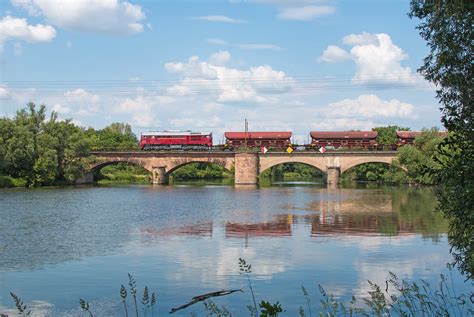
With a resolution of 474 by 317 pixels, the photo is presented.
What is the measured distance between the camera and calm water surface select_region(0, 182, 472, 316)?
15.1 metres

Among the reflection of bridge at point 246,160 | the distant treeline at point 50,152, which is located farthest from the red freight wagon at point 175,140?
the distant treeline at point 50,152

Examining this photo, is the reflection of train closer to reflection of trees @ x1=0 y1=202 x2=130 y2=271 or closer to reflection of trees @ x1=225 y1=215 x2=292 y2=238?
reflection of trees @ x1=0 y1=202 x2=130 y2=271

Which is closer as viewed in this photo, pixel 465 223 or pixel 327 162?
pixel 465 223

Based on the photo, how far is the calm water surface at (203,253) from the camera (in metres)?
15.1

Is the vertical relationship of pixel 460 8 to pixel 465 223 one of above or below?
above

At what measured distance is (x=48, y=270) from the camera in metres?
17.9

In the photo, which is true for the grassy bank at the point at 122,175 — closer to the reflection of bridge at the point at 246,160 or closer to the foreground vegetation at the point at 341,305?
the reflection of bridge at the point at 246,160

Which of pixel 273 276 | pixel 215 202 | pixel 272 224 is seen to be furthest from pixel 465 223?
pixel 215 202

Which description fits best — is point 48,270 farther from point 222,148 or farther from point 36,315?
point 222,148

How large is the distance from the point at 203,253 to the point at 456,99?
12.1 meters

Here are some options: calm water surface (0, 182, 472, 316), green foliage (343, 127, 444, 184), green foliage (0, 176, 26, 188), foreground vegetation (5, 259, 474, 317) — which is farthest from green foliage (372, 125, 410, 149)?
foreground vegetation (5, 259, 474, 317)

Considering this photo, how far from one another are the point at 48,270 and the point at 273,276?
268 inches

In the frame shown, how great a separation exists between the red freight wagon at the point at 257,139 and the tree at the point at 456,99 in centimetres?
7484

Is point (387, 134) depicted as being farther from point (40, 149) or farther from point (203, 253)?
point (203, 253)
